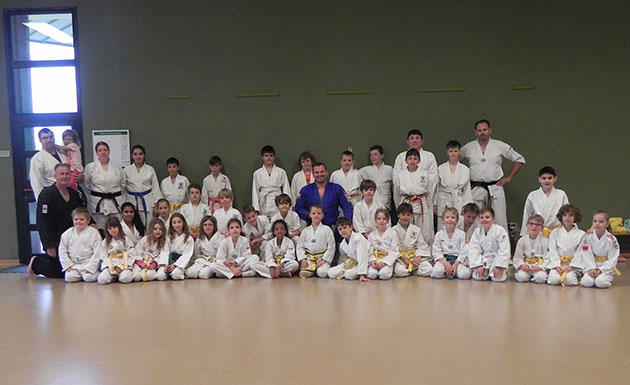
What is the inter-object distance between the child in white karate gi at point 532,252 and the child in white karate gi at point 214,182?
3.20m

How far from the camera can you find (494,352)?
2430 millimetres

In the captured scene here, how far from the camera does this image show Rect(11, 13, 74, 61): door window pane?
5.97 meters

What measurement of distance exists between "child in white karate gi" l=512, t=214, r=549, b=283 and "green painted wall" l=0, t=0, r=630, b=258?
139 centimetres

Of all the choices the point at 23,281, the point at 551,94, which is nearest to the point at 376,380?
the point at 23,281

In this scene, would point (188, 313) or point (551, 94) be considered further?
point (551, 94)

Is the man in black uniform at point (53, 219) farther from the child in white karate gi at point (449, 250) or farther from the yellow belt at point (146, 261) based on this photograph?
the child in white karate gi at point (449, 250)

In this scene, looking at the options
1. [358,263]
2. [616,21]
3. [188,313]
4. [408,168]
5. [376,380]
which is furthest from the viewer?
[616,21]

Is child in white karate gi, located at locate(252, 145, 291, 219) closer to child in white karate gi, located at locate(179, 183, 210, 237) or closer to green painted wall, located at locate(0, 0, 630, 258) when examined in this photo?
green painted wall, located at locate(0, 0, 630, 258)

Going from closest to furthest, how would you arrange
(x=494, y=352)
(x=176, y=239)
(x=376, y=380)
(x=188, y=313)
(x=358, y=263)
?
(x=376, y=380)
(x=494, y=352)
(x=188, y=313)
(x=358, y=263)
(x=176, y=239)

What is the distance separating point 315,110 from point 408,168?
4.57ft

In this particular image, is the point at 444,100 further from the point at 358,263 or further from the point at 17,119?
the point at 17,119

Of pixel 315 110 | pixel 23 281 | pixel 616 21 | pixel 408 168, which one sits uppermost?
pixel 616 21

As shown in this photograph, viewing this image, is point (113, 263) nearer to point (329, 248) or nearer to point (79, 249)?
point (79, 249)

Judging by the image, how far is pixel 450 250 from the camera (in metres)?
4.69
